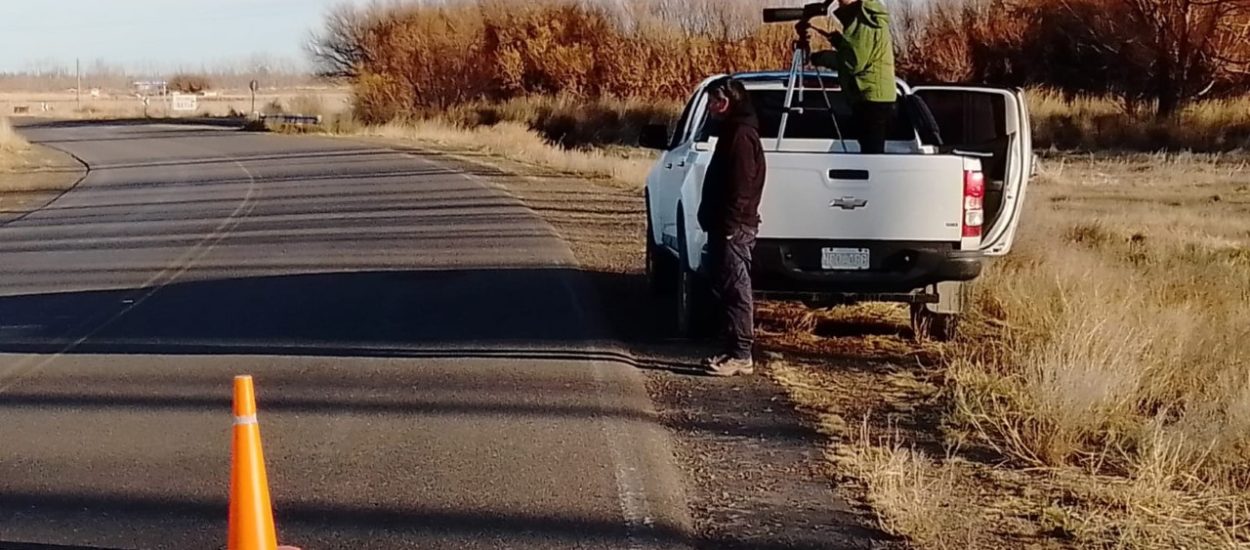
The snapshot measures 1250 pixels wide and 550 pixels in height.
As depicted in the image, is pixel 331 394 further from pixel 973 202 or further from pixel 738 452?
pixel 973 202

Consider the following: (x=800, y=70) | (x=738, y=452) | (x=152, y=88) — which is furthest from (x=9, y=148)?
(x=152, y=88)

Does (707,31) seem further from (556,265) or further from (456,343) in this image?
(456,343)

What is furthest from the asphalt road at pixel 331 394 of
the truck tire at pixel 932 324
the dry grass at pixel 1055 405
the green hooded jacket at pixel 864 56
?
the green hooded jacket at pixel 864 56

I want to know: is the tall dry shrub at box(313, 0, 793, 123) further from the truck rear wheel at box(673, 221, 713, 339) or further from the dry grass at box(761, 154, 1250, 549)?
the truck rear wheel at box(673, 221, 713, 339)

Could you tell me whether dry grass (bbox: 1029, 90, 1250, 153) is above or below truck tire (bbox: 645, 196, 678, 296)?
above

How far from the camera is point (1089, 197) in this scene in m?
24.5

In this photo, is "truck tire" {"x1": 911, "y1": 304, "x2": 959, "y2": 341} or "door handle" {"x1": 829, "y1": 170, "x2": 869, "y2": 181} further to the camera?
"truck tire" {"x1": 911, "y1": 304, "x2": 959, "y2": 341}

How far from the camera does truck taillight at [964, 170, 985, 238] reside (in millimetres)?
9117

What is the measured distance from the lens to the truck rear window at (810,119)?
34.8 ft

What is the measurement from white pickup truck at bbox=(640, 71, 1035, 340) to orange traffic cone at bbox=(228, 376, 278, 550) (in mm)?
4593

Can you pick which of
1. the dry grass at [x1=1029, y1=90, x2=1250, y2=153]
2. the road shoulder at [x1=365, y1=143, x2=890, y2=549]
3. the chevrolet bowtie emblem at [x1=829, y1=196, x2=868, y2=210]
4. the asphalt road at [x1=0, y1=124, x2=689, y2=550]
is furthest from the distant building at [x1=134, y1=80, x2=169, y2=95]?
the chevrolet bowtie emblem at [x1=829, y1=196, x2=868, y2=210]

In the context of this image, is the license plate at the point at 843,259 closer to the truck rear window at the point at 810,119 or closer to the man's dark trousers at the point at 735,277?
the man's dark trousers at the point at 735,277

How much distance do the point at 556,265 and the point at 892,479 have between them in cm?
844

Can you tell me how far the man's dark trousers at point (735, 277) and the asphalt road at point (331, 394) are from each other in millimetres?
693
